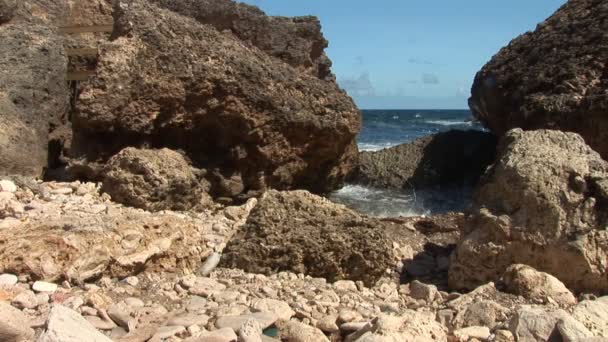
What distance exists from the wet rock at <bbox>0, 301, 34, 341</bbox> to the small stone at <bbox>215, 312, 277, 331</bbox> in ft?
3.11

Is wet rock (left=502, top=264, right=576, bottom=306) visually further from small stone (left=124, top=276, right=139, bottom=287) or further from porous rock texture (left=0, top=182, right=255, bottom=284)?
small stone (left=124, top=276, right=139, bottom=287)

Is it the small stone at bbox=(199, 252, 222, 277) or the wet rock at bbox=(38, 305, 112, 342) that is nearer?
the wet rock at bbox=(38, 305, 112, 342)

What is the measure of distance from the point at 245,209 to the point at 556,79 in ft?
16.3

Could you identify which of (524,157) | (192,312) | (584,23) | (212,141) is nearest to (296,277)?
(192,312)

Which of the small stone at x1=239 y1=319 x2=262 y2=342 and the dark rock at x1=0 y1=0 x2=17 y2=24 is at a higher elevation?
the dark rock at x1=0 y1=0 x2=17 y2=24

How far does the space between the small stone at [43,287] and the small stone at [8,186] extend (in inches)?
97.0

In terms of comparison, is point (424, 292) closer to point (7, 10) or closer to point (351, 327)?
point (351, 327)

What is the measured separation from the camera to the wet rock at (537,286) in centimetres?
476

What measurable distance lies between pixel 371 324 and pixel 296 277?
1.42 m

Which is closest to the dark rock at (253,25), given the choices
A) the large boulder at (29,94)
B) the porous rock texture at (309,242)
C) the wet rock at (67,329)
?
the large boulder at (29,94)

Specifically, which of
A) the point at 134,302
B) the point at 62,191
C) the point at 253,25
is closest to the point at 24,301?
the point at 134,302

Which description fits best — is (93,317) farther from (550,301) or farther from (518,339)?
(550,301)

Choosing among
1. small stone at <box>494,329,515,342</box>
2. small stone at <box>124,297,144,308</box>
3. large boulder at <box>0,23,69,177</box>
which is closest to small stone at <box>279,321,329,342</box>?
small stone at <box>124,297,144,308</box>

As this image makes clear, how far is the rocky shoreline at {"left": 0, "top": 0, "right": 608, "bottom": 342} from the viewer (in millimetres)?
3848
